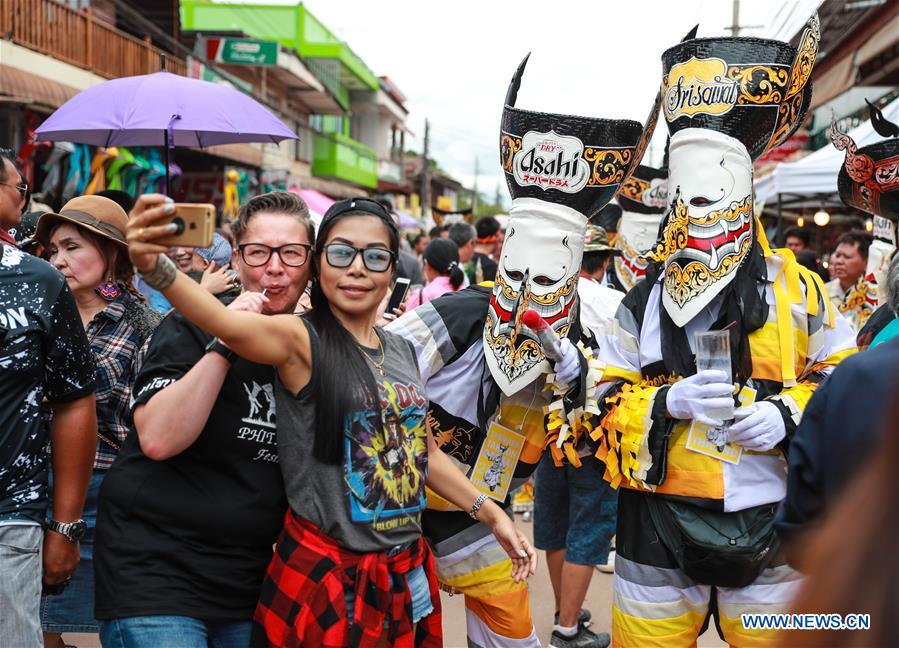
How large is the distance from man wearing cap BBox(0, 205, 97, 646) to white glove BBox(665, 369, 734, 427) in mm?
1841

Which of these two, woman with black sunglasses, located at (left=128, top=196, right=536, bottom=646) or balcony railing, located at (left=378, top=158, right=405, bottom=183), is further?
balcony railing, located at (left=378, top=158, right=405, bottom=183)

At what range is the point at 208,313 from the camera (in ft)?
6.39

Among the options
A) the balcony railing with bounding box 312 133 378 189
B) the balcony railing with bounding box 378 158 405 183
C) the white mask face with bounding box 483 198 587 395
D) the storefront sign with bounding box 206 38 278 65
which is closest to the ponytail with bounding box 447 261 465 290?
the white mask face with bounding box 483 198 587 395

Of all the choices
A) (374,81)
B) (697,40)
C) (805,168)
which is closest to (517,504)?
(697,40)

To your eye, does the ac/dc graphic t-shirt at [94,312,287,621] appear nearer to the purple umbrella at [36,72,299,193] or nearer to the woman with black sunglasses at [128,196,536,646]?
the woman with black sunglasses at [128,196,536,646]

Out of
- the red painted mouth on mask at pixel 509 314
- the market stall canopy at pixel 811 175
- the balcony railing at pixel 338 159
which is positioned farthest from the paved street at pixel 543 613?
the balcony railing at pixel 338 159

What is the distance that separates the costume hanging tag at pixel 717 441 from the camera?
112 inches

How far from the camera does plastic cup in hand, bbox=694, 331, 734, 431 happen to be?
279cm

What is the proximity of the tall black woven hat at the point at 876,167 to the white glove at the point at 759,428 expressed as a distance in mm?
1959

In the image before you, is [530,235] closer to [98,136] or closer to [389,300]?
[389,300]

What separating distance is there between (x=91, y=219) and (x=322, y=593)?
1.66 meters

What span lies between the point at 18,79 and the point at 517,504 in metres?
6.73

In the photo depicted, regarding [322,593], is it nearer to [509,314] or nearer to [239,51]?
[509,314]

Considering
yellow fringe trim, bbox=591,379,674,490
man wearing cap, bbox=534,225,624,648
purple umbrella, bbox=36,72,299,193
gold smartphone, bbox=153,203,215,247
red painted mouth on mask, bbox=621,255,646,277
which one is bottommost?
man wearing cap, bbox=534,225,624,648
